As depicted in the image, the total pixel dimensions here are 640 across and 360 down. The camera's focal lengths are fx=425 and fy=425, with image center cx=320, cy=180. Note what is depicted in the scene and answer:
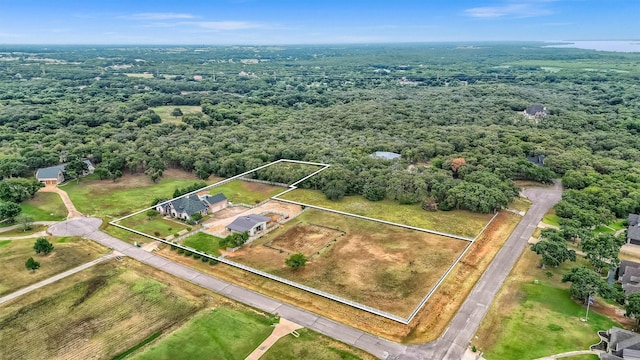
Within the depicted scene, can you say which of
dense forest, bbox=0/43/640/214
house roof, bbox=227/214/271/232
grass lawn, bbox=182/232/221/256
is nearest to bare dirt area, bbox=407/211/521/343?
dense forest, bbox=0/43/640/214

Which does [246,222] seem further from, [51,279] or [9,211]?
[9,211]

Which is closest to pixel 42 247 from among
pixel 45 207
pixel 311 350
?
pixel 45 207

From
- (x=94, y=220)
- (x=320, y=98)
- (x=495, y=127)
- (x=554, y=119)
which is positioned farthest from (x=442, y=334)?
(x=320, y=98)

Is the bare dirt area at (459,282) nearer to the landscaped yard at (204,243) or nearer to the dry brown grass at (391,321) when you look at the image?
the dry brown grass at (391,321)

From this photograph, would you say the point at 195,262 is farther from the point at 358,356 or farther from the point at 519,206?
the point at 519,206

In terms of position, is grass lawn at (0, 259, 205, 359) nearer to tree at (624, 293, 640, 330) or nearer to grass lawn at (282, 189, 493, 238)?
grass lawn at (282, 189, 493, 238)

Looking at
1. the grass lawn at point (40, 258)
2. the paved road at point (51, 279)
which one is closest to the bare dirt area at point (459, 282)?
the paved road at point (51, 279)

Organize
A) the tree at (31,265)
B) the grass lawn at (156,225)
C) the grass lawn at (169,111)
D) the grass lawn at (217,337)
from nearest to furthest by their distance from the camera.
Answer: the grass lawn at (217,337), the tree at (31,265), the grass lawn at (156,225), the grass lawn at (169,111)
